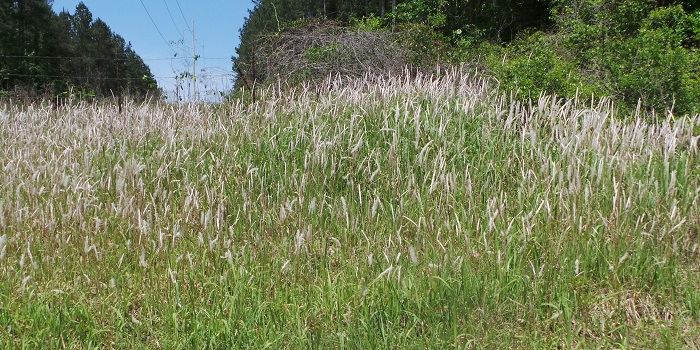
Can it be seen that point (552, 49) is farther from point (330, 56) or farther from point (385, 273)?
point (385, 273)

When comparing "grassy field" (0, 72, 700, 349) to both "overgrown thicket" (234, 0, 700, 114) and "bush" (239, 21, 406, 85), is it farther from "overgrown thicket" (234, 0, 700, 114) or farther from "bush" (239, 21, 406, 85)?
"bush" (239, 21, 406, 85)

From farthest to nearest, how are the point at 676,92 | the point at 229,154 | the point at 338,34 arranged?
1. the point at 338,34
2. the point at 676,92
3. the point at 229,154

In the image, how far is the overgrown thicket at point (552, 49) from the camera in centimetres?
593

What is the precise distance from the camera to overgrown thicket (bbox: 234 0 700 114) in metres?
5.93

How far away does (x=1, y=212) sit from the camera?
9.73ft

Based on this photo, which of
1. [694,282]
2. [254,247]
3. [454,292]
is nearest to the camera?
[454,292]

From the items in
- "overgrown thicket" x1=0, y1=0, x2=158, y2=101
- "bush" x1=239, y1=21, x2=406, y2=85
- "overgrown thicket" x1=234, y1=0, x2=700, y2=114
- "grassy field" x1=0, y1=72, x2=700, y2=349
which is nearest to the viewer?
"grassy field" x1=0, y1=72, x2=700, y2=349

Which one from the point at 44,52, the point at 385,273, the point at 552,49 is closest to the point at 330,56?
the point at 552,49

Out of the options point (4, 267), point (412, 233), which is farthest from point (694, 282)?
point (4, 267)

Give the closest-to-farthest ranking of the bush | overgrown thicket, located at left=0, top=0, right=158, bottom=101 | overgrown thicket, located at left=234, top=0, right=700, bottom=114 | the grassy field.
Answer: the grassy field
overgrown thicket, located at left=234, top=0, right=700, bottom=114
the bush
overgrown thicket, located at left=0, top=0, right=158, bottom=101

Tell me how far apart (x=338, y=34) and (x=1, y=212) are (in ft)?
27.8

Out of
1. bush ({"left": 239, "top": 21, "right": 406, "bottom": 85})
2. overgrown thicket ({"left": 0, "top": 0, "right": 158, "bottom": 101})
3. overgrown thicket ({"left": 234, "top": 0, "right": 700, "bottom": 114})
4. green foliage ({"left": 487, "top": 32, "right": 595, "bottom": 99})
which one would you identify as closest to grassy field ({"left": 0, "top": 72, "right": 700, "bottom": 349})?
overgrown thicket ({"left": 234, "top": 0, "right": 700, "bottom": 114})

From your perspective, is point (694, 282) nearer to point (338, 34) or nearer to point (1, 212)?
point (1, 212)

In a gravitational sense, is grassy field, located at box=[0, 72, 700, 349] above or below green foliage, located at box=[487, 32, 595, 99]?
below
